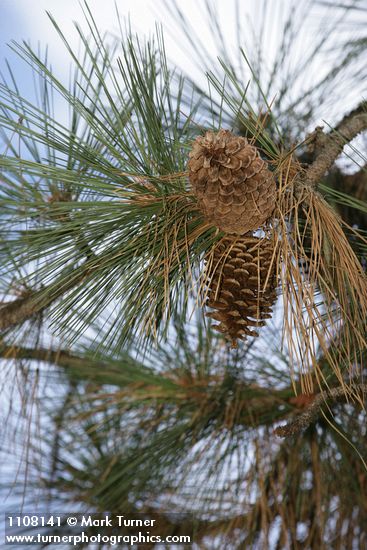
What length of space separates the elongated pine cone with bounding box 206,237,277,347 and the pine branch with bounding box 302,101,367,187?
6 cm

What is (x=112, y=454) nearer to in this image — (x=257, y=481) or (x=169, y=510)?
(x=169, y=510)

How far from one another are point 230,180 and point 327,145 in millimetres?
175

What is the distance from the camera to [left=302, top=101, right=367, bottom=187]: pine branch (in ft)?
2.11

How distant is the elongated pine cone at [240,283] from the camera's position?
635mm

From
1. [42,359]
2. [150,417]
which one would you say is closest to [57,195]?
[42,359]

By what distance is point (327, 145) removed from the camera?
687 mm

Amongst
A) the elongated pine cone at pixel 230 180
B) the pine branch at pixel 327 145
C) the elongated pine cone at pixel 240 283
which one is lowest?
the elongated pine cone at pixel 240 283

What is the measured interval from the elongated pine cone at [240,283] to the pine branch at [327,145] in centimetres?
6

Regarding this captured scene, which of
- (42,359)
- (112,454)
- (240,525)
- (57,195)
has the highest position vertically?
(57,195)

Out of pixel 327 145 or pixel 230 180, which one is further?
pixel 327 145

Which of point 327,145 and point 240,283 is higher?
point 327,145

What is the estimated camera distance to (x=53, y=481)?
4.18ft

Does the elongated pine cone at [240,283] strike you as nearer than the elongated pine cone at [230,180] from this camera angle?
No

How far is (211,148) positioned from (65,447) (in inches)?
32.3
